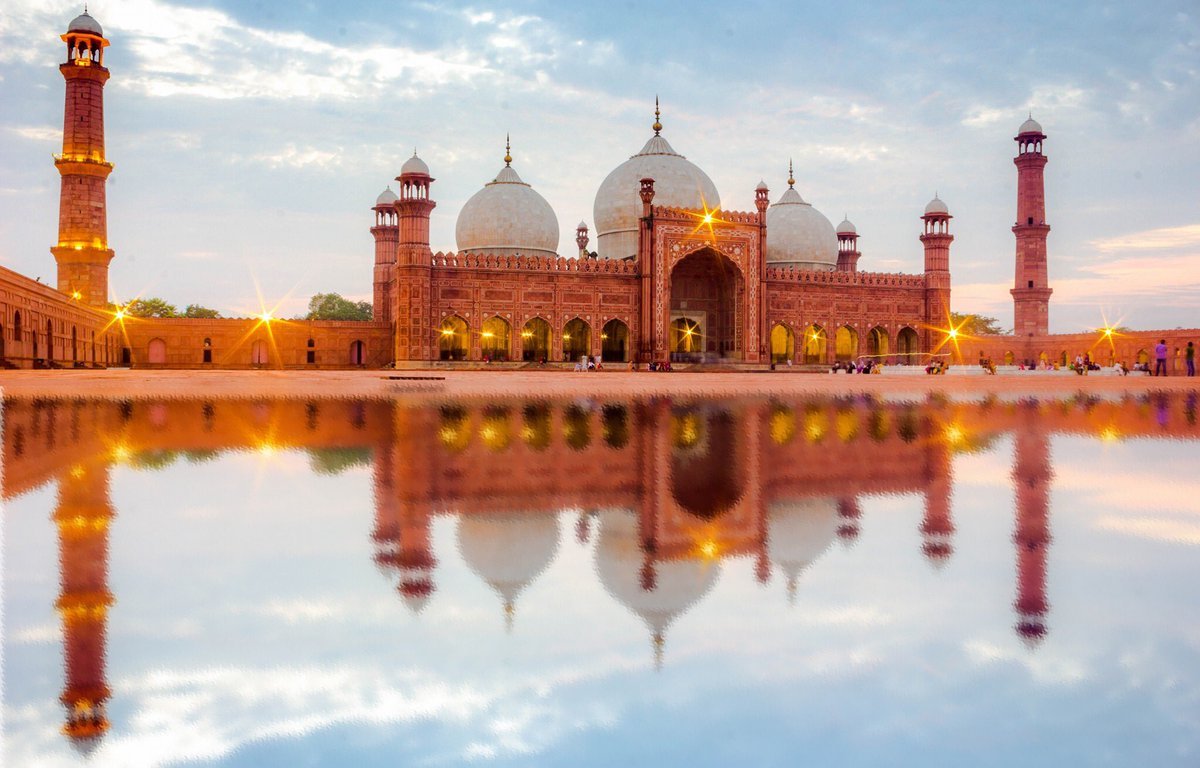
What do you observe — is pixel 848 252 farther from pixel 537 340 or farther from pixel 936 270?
pixel 537 340

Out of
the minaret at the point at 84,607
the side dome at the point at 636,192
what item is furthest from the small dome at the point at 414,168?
the minaret at the point at 84,607

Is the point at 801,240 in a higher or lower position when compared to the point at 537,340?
higher

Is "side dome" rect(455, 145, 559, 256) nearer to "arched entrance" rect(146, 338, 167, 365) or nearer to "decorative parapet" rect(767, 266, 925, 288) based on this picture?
"decorative parapet" rect(767, 266, 925, 288)

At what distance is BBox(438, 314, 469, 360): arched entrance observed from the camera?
25.4 metres

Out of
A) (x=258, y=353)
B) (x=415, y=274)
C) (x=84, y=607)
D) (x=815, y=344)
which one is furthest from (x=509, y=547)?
(x=258, y=353)

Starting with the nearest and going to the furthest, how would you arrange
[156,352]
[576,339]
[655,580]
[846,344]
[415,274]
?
[655,580] → [415,274] → [576,339] → [156,352] → [846,344]

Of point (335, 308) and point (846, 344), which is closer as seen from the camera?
point (846, 344)

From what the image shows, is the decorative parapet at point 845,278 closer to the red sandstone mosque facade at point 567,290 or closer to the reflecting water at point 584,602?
the red sandstone mosque facade at point 567,290

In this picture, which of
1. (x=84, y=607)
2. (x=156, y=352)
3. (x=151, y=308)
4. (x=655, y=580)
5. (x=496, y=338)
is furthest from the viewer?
(x=151, y=308)

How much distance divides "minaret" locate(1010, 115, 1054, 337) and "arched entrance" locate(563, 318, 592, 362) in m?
20.5

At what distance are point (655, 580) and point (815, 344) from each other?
2916cm

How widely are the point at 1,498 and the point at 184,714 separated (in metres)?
2.11

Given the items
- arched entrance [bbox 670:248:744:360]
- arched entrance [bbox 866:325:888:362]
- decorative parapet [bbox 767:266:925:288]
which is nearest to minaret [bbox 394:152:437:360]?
arched entrance [bbox 670:248:744:360]

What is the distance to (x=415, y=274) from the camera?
2461cm
